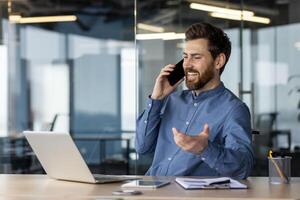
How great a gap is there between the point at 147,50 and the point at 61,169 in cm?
418

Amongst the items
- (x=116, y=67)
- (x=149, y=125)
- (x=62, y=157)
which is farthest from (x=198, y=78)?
(x=116, y=67)

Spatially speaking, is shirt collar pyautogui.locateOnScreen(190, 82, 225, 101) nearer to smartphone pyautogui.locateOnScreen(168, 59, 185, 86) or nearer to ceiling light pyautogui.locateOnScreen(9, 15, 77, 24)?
smartphone pyautogui.locateOnScreen(168, 59, 185, 86)

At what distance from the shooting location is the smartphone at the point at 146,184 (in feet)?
7.22

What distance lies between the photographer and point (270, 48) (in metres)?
6.73

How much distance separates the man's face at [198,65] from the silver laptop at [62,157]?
1.78 feet

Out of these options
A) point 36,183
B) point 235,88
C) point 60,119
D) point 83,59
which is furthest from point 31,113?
point 36,183

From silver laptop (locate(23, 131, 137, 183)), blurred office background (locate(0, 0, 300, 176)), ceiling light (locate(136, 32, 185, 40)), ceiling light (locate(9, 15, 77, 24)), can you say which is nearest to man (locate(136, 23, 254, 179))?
silver laptop (locate(23, 131, 137, 183))

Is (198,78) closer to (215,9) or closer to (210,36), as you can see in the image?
(210,36)

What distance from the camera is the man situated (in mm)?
2545

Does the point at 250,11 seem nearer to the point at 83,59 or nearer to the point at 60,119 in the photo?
the point at 83,59

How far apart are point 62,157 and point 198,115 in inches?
27.3

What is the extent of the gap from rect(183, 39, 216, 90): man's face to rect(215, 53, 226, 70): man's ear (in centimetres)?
3

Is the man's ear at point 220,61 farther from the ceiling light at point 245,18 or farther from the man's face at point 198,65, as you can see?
the ceiling light at point 245,18

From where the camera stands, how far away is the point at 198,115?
275 cm
